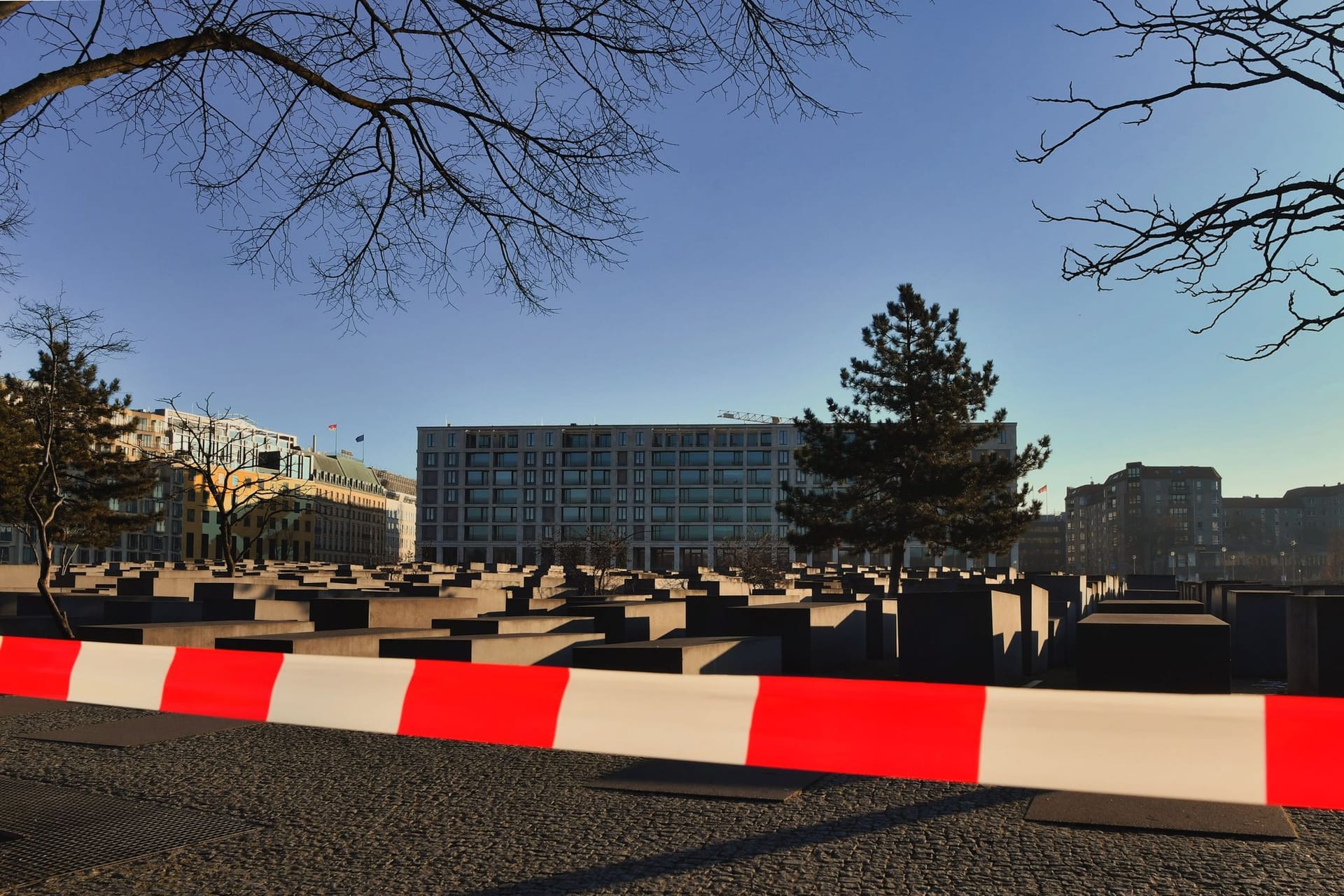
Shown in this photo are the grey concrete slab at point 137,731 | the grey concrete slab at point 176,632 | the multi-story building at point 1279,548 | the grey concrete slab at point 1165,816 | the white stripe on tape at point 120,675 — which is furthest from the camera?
the multi-story building at point 1279,548

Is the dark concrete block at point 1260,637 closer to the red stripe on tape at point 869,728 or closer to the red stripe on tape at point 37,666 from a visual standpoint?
the red stripe on tape at point 869,728

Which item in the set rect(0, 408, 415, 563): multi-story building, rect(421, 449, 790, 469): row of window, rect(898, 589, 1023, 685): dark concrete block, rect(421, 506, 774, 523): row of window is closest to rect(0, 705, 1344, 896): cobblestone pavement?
rect(898, 589, 1023, 685): dark concrete block

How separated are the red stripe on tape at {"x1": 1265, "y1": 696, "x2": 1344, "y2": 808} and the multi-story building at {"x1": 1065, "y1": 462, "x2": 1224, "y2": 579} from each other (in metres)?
171

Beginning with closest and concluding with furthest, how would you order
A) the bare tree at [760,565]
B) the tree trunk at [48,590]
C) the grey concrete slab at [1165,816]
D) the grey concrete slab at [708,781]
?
the grey concrete slab at [1165,816] < the grey concrete slab at [708,781] < the tree trunk at [48,590] < the bare tree at [760,565]

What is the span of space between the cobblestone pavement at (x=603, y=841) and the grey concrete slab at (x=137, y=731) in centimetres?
58

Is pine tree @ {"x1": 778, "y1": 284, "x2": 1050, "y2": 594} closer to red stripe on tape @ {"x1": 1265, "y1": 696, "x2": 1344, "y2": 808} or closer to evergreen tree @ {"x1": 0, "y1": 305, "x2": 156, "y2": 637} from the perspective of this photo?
evergreen tree @ {"x1": 0, "y1": 305, "x2": 156, "y2": 637}

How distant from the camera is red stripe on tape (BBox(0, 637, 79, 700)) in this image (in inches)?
174

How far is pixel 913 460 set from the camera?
1505 inches

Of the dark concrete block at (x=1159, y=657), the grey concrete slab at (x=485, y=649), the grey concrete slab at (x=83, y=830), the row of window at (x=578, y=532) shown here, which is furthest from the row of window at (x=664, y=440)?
the grey concrete slab at (x=83, y=830)

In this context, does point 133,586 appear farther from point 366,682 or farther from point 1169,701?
point 1169,701

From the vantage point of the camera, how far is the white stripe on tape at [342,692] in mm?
3576

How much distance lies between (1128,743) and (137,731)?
7401 mm

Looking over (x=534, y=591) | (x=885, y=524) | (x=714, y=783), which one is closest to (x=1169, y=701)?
(x=714, y=783)

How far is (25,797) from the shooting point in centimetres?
578
